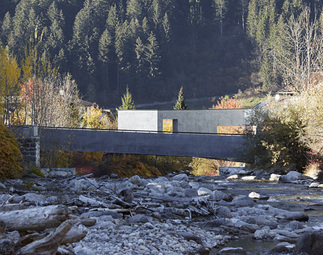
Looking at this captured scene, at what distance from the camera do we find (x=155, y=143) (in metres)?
22.8

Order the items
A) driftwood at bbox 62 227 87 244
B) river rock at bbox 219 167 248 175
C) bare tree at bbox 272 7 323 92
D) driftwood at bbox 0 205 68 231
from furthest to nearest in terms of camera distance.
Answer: bare tree at bbox 272 7 323 92 < river rock at bbox 219 167 248 175 < driftwood at bbox 62 227 87 244 < driftwood at bbox 0 205 68 231

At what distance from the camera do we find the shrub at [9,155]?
1393 centimetres

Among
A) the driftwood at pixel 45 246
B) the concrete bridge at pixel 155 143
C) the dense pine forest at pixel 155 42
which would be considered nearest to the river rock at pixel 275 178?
the concrete bridge at pixel 155 143

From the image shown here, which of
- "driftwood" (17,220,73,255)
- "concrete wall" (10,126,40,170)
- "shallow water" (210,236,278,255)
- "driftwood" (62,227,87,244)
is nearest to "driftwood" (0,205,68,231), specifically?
"driftwood" (62,227,87,244)

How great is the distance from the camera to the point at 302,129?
57.8 feet

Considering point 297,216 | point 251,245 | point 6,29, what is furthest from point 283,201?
point 6,29

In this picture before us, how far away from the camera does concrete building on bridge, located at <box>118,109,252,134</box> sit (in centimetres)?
3200

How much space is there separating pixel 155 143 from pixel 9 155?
31.2 feet

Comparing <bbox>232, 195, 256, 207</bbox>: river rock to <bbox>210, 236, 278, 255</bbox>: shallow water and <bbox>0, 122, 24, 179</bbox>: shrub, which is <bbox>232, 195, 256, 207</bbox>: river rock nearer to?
<bbox>210, 236, 278, 255</bbox>: shallow water

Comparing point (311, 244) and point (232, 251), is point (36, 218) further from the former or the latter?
point (311, 244)

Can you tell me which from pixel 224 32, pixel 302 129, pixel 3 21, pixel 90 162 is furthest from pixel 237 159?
pixel 224 32

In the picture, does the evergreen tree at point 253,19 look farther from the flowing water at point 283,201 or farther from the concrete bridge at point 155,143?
the flowing water at point 283,201

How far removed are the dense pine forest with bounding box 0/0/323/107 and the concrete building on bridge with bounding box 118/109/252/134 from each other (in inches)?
987

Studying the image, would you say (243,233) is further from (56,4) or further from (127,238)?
(56,4)
